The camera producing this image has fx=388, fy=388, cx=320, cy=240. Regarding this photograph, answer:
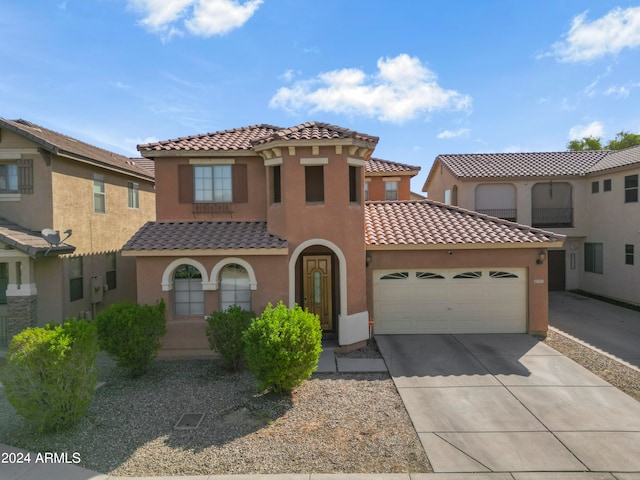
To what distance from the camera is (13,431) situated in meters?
7.25

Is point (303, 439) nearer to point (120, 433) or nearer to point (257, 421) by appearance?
point (257, 421)

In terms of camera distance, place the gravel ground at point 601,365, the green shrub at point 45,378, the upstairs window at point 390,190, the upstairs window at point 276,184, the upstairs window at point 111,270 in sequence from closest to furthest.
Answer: the green shrub at point 45,378, the gravel ground at point 601,365, the upstairs window at point 276,184, the upstairs window at point 111,270, the upstairs window at point 390,190

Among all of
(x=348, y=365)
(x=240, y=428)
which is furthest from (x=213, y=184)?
(x=240, y=428)

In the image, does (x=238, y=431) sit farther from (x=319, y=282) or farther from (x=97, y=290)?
(x=97, y=290)

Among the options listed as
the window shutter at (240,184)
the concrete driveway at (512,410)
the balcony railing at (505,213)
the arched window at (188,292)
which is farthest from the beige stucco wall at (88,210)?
the balcony railing at (505,213)

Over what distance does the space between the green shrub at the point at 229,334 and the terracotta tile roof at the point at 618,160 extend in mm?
18930

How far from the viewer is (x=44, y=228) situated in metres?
12.7

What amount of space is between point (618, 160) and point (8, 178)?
27.3 meters

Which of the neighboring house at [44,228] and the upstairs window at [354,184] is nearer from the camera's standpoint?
the neighboring house at [44,228]

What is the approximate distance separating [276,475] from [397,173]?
1868cm

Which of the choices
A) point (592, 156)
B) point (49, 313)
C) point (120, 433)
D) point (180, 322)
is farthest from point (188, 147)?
point (592, 156)

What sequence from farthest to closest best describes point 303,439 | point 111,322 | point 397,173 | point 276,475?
point 397,173, point 111,322, point 303,439, point 276,475

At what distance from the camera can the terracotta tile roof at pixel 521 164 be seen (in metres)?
22.1

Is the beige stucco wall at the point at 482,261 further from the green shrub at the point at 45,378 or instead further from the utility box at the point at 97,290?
the utility box at the point at 97,290
